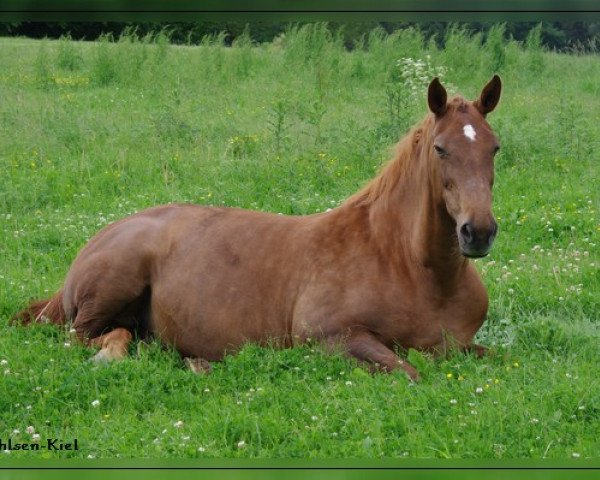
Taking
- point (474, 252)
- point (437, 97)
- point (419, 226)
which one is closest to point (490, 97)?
point (437, 97)

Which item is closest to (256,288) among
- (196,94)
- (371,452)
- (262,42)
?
(371,452)

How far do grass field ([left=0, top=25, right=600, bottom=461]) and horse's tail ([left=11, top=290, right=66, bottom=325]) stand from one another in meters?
0.17

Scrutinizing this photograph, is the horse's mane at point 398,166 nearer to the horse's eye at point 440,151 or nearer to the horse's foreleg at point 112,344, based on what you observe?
the horse's eye at point 440,151

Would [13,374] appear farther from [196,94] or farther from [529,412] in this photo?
[196,94]

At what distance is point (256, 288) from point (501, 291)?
2.05 meters

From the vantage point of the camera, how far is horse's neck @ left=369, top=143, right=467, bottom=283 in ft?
20.2

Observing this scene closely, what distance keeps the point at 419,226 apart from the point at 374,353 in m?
0.96

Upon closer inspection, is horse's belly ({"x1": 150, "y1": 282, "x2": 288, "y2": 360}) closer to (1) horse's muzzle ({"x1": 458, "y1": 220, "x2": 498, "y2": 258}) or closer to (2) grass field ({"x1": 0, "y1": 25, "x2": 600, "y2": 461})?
(2) grass field ({"x1": 0, "y1": 25, "x2": 600, "y2": 461})

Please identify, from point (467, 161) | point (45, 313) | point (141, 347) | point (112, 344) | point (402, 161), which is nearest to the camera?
point (467, 161)

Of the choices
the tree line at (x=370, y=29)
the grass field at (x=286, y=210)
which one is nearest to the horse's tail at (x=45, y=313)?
the grass field at (x=286, y=210)

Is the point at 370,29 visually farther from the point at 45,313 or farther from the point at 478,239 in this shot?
the point at 478,239

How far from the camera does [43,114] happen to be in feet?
46.2

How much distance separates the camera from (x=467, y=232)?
18.0 feet

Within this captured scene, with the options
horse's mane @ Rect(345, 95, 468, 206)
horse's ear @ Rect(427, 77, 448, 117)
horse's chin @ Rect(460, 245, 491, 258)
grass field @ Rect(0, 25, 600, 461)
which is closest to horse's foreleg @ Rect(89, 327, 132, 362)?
grass field @ Rect(0, 25, 600, 461)
